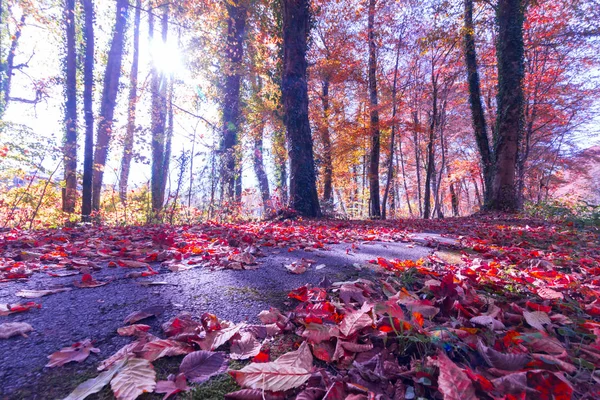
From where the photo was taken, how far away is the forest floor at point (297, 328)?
760 millimetres

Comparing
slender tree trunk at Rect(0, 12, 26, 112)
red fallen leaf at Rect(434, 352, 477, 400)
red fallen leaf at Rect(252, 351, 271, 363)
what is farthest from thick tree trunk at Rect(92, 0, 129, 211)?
red fallen leaf at Rect(434, 352, 477, 400)

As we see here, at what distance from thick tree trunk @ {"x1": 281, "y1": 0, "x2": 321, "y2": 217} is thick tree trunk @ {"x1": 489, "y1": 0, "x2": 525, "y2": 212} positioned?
5.38 metres

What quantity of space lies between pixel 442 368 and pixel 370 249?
205cm

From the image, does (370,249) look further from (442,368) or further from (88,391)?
(88,391)

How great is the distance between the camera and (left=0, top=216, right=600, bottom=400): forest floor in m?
0.76

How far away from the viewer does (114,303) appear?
1.27 meters

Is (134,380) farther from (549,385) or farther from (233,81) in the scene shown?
(233,81)

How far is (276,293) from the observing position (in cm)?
147

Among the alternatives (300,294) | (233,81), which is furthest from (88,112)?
(300,294)

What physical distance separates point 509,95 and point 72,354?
31.5 ft

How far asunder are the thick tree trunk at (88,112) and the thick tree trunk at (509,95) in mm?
10237

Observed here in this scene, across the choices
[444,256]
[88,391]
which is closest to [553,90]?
[444,256]

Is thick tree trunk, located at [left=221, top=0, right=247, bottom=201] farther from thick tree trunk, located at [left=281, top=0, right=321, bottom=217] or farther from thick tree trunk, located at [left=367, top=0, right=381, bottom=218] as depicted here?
thick tree trunk, located at [left=367, top=0, right=381, bottom=218]

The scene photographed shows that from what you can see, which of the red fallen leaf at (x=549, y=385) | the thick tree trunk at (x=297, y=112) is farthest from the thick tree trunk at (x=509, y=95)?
the red fallen leaf at (x=549, y=385)
